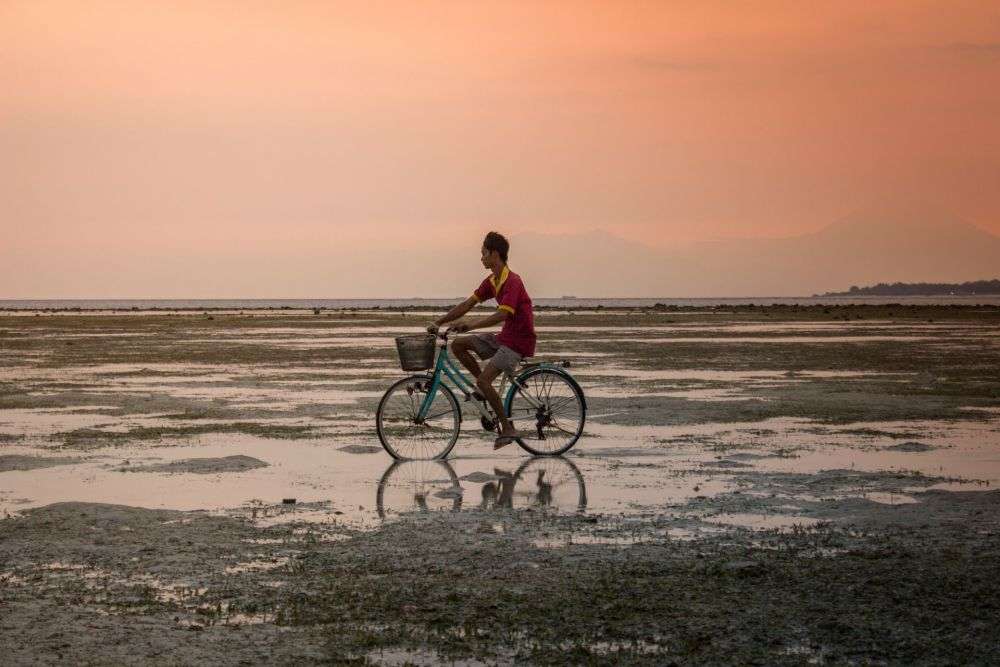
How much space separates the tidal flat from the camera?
21.6ft

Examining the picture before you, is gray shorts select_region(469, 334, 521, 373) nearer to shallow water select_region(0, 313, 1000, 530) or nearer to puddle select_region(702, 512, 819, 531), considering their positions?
shallow water select_region(0, 313, 1000, 530)

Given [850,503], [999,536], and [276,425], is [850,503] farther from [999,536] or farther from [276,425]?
[276,425]

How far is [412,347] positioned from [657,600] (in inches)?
280

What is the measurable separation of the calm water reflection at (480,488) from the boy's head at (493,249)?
2.40 meters

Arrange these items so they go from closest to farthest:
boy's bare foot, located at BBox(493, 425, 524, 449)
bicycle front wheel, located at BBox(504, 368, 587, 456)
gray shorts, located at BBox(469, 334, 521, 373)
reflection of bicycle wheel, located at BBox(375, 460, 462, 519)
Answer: reflection of bicycle wheel, located at BBox(375, 460, 462, 519) < gray shorts, located at BBox(469, 334, 521, 373) < boy's bare foot, located at BBox(493, 425, 524, 449) < bicycle front wheel, located at BBox(504, 368, 587, 456)

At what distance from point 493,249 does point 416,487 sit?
10.3 feet

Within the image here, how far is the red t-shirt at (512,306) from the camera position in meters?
14.1

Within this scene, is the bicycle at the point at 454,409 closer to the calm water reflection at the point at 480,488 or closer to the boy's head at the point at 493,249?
the calm water reflection at the point at 480,488

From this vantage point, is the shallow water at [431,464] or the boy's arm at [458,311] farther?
the boy's arm at [458,311]

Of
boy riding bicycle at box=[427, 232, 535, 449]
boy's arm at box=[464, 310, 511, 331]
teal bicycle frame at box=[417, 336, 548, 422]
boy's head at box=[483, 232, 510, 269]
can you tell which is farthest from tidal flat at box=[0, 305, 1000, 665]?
boy's head at box=[483, 232, 510, 269]

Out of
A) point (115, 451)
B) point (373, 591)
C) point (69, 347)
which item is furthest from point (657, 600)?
point (69, 347)

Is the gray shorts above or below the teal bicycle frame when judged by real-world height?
above

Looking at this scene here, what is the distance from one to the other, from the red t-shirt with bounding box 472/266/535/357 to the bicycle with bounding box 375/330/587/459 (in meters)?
0.50

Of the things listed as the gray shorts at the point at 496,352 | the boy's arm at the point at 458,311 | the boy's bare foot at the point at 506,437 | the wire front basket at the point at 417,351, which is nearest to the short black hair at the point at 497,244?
the boy's arm at the point at 458,311
